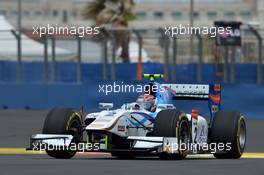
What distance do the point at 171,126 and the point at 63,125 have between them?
169 centimetres

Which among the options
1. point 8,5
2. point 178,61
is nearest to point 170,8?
point 8,5

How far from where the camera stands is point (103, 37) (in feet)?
109

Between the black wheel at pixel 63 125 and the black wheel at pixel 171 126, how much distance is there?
1329 mm

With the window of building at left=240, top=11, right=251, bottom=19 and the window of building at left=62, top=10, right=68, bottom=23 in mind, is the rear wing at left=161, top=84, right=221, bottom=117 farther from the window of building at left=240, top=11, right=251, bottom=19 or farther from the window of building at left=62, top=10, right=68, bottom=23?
the window of building at left=240, top=11, right=251, bottom=19

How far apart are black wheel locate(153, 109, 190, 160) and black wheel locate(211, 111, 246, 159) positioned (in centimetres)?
90

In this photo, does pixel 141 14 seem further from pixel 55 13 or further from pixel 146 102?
pixel 146 102

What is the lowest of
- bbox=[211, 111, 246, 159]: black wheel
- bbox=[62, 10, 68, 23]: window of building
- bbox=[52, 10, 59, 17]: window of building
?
bbox=[211, 111, 246, 159]: black wheel

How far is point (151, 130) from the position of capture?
54.6 ft

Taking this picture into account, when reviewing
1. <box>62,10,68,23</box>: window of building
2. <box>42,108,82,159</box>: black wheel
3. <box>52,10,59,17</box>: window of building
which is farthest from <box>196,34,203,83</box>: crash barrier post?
<box>52,10,59,17</box>: window of building

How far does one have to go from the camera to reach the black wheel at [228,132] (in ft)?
56.3

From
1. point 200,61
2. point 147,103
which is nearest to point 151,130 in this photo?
point 147,103

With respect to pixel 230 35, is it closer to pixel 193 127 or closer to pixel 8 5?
pixel 193 127

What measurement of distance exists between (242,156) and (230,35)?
628 inches

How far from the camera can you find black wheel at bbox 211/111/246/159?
17172mm
